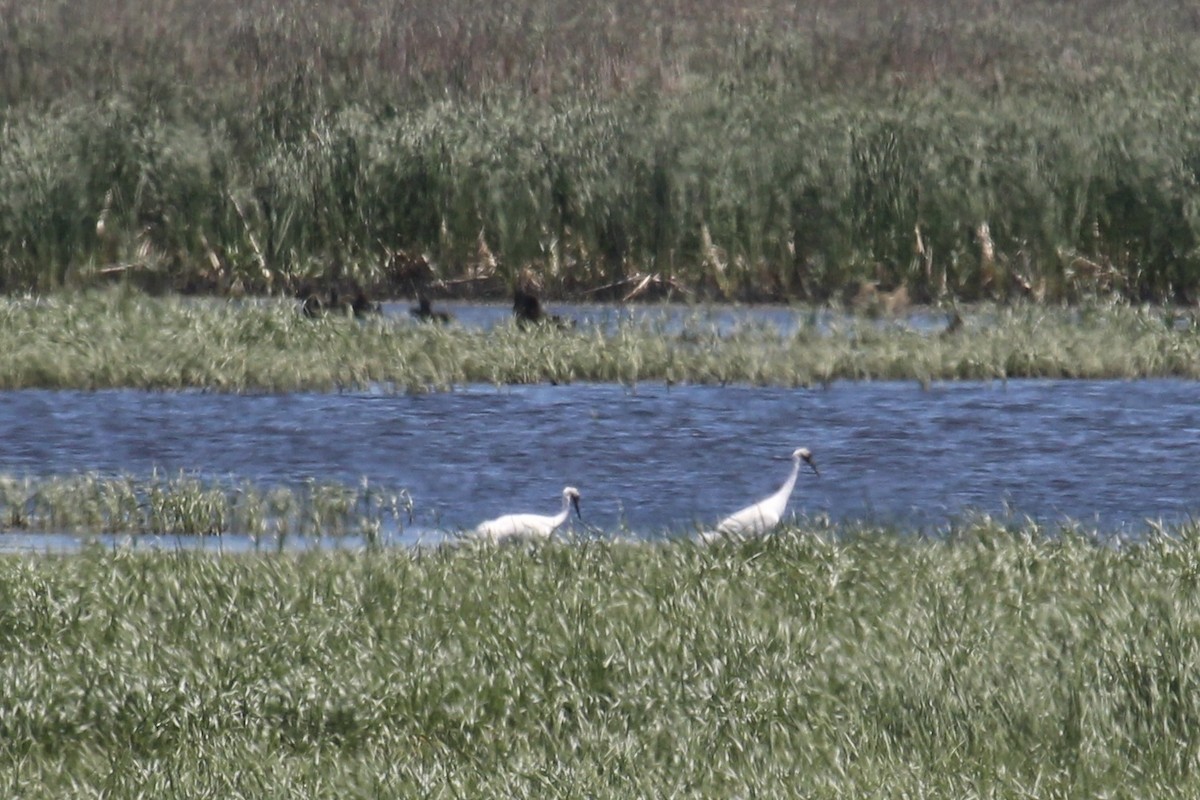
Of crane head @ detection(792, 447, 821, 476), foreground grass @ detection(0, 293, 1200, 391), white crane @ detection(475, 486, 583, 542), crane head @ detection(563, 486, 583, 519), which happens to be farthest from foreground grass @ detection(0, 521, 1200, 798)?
foreground grass @ detection(0, 293, 1200, 391)

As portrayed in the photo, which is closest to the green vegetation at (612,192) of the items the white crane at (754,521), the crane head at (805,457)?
the crane head at (805,457)

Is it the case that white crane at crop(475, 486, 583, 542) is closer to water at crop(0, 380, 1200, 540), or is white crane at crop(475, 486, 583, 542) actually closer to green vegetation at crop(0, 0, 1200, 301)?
water at crop(0, 380, 1200, 540)

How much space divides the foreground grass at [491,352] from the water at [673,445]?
7.2 inches

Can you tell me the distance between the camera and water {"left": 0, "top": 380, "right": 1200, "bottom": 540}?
10.3 metres

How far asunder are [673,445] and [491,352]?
2200 mm

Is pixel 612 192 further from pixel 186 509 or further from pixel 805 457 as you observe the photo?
pixel 186 509

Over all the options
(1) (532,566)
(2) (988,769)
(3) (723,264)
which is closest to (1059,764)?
(2) (988,769)

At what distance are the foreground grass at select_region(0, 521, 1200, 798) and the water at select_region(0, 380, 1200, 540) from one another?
1657 mm

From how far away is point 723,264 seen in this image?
15.7 metres

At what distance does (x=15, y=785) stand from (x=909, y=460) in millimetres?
6379

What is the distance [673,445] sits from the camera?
37.9 feet

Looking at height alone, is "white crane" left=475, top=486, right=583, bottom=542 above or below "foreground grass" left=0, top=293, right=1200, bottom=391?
below

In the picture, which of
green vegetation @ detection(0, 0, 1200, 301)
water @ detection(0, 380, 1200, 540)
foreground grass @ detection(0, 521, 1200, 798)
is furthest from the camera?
green vegetation @ detection(0, 0, 1200, 301)

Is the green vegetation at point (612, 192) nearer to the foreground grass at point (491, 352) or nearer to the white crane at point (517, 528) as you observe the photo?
the foreground grass at point (491, 352)
